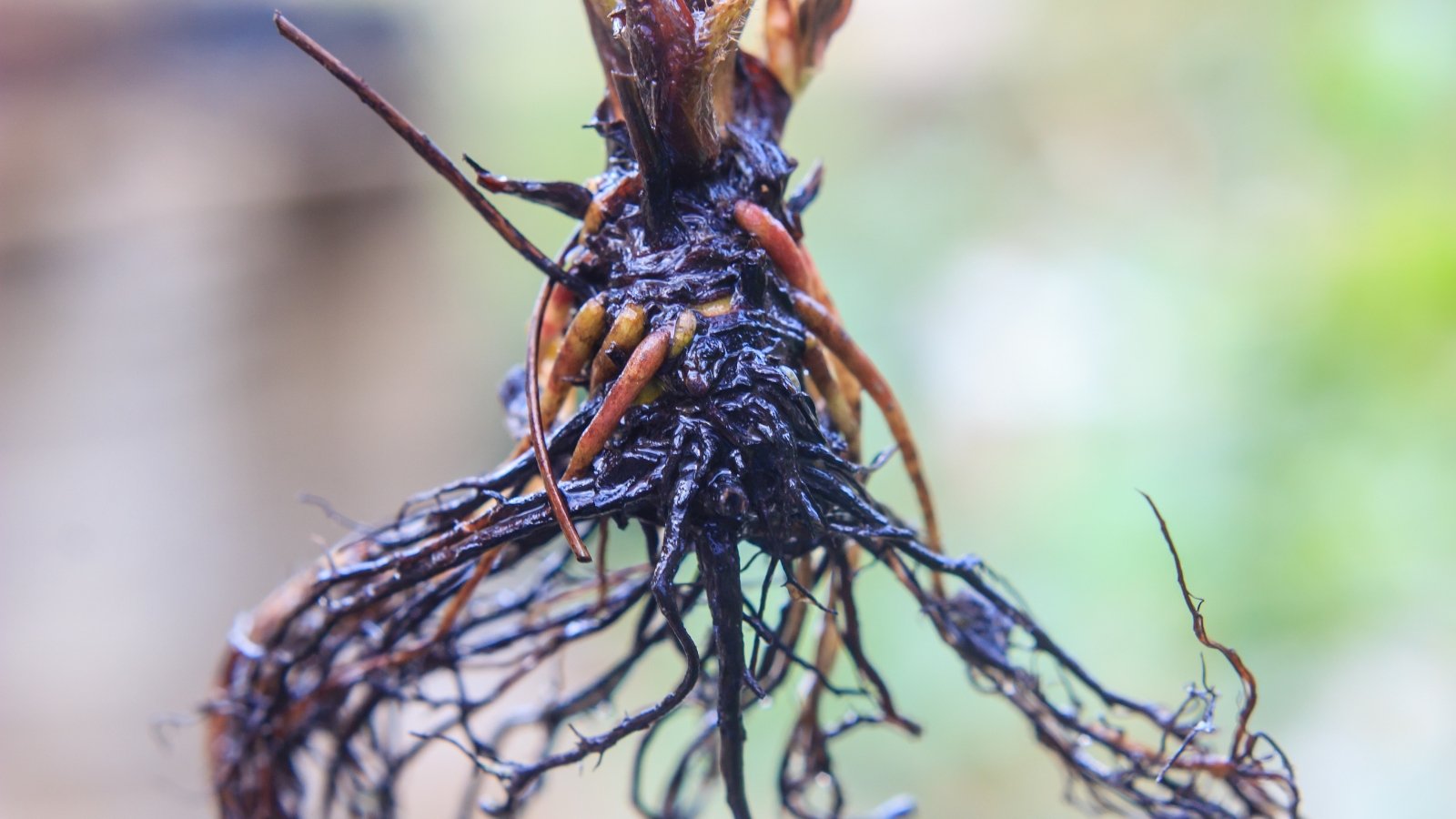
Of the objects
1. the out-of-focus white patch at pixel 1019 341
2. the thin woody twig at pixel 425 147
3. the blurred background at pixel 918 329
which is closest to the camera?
the thin woody twig at pixel 425 147

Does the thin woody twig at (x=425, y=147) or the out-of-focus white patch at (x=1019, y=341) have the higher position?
the out-of-focus white patch at (x=1019, y=341)

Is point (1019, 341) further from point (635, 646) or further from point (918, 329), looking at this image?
point (635, 646)

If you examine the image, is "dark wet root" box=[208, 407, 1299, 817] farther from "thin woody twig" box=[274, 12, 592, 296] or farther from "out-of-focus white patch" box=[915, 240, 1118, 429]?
"out-of-focus white patch" box=[915, 240, 1118, 429]

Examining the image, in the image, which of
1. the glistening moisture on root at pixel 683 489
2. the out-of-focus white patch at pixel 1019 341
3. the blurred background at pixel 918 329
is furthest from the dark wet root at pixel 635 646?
the out-of-focus white patch at pixel 1019 341

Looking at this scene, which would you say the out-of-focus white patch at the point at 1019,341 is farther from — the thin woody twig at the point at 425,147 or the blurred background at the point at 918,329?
the thin woody twig at the point at 425,147

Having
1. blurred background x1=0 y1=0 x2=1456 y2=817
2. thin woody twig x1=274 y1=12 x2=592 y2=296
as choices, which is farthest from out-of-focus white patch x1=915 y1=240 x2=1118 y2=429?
thin woody twig x1=274 y1=12 x2=592 y2=296
